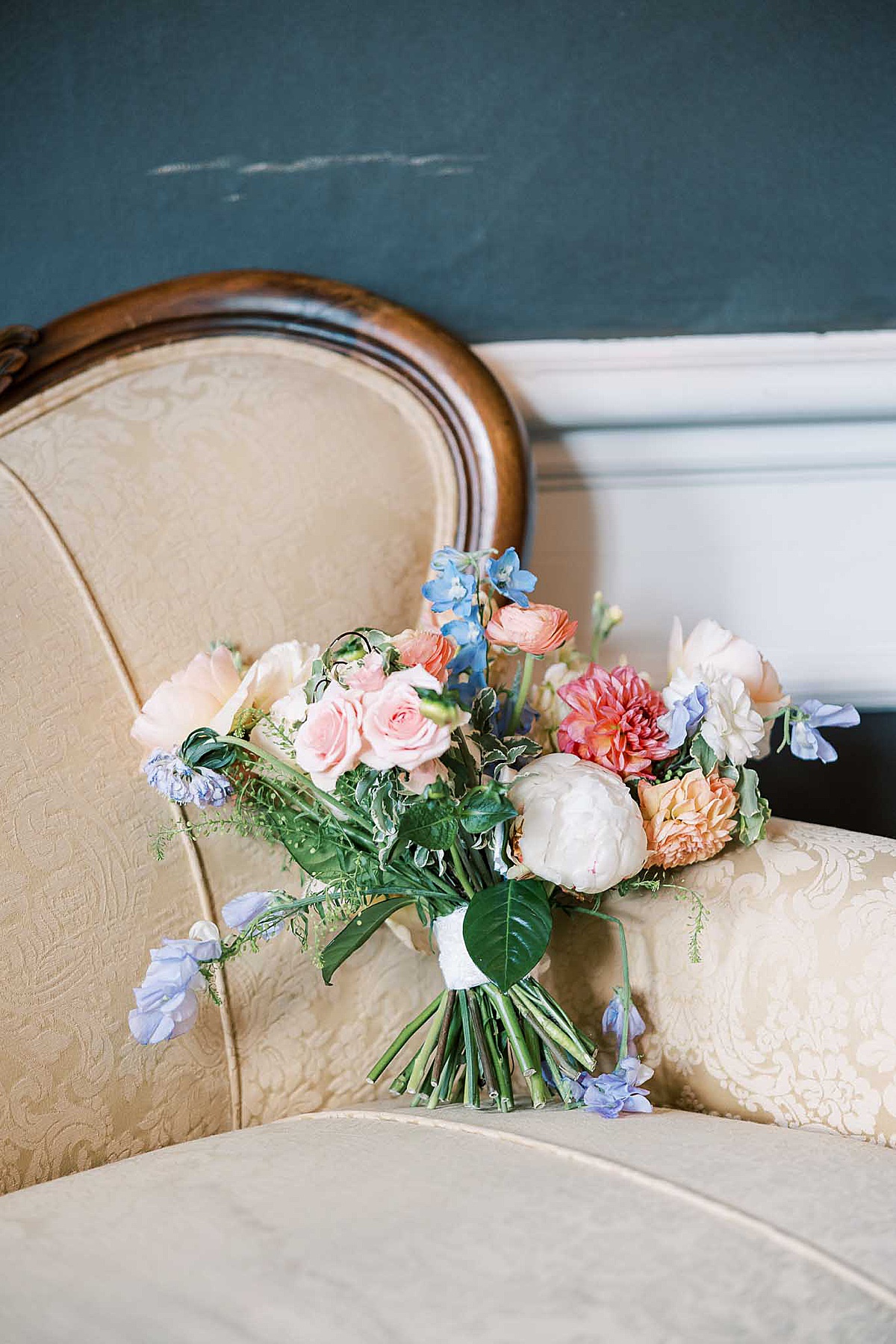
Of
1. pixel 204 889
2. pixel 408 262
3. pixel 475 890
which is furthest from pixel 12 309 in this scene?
pixel 475 890

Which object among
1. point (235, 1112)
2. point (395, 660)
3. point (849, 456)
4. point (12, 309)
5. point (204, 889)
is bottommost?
point (235, 1112)

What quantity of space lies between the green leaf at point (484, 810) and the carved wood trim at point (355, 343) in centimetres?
42

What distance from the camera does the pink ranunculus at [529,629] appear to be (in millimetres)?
683

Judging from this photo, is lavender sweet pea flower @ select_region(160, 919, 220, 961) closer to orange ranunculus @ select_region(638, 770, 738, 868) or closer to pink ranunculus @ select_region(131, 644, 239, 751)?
pink ranunculus @ select_region(131, 644, 239, 751)

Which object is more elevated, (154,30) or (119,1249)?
(154,30)

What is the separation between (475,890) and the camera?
728 mm

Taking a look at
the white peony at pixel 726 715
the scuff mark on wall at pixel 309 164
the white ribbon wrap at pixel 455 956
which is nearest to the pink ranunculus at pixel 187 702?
the white ribbon wrap at pixel 455 956

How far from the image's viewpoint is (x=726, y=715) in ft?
2.42

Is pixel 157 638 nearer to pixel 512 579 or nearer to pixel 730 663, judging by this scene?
pixel 512 579

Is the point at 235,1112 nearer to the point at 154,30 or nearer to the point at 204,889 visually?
the point at 204,889

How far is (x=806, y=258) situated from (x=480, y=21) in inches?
18.1

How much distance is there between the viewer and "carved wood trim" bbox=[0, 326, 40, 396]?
995 millimetres

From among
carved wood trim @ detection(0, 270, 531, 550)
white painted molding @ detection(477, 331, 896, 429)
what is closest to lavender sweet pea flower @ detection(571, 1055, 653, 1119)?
carved wood trim @ detection(0, 270, 531, 550)

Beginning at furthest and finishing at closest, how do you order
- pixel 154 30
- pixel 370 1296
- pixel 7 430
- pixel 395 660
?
pixel 154 30, pixel 7 430, pixel 395 660, pixel 370 1296
